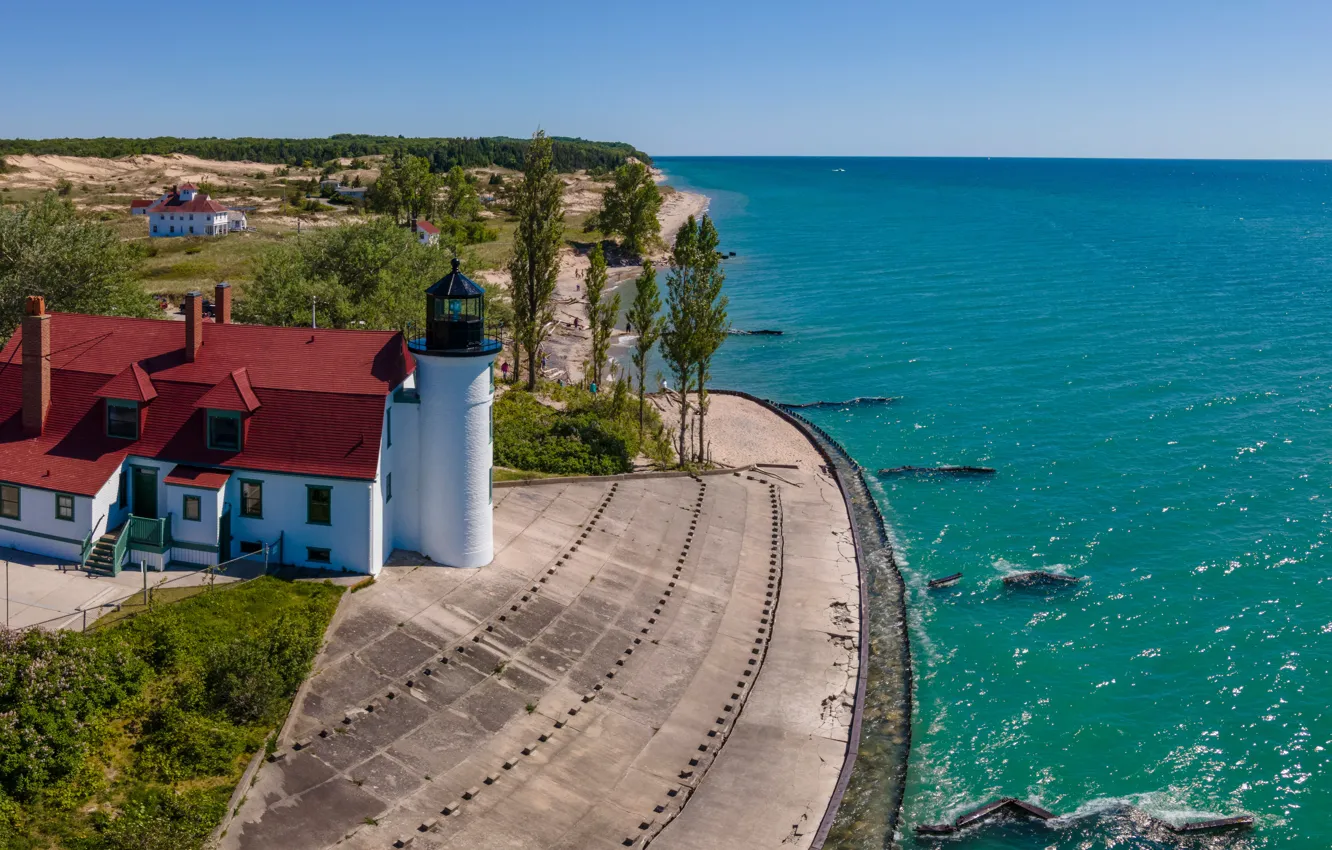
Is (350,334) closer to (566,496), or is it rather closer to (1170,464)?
(566,496)

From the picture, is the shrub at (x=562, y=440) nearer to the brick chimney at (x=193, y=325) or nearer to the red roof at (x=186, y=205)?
the brick chimney at (x=193, y=325)

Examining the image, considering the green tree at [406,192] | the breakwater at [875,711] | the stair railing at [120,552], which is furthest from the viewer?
the green tree at [406,192]

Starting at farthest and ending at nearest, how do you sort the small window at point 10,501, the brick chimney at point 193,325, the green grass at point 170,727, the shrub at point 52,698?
the brick chimney at point 193,325 < the small window at point 10,501 < the shrub at point 52,698 < the green grass at point 170,727

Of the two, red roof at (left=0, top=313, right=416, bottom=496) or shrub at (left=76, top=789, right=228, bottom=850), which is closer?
shrub at (left=76, top=789, right=228, bottom=850)

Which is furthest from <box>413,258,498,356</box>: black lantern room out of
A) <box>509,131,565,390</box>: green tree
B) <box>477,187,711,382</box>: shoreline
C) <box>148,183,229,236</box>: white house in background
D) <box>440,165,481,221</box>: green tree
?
<box>440,165,481,221</box>: green tree

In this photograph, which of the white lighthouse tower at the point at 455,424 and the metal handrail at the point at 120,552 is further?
the white lighthouse tower at the point at 455,424

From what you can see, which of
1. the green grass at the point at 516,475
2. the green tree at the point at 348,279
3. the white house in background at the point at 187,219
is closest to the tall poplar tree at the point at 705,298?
the green grass at the point at 516,475

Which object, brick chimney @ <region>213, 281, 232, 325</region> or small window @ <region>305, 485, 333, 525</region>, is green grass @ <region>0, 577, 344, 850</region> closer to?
small window @ <region>305, 485, 333, 525</region>

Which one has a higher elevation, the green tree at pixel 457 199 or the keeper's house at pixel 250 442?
the green tree at pixel 457 199
